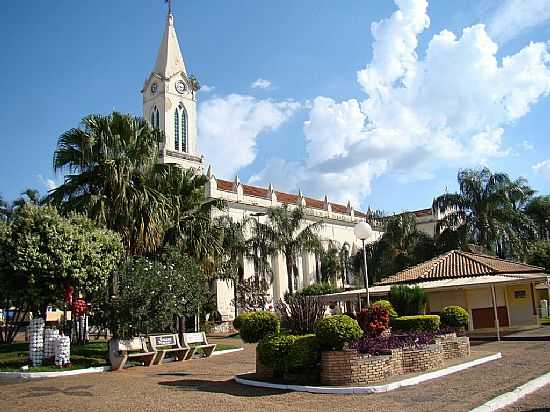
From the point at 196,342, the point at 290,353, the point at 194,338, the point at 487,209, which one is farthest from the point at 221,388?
the point at 487,209

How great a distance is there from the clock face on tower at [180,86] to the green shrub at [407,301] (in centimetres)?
3620

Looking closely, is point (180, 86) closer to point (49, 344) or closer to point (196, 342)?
point (196, 342)

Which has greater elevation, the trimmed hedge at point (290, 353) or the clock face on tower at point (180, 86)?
the clock face on tower at point (180, 86)

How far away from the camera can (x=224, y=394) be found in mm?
10281

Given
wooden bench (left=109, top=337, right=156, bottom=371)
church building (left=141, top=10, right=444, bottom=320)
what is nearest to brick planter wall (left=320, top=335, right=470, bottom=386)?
wooden bench (left=109, top=337, right=156, bottom=371)

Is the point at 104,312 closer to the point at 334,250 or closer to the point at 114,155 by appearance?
the point at 114,155

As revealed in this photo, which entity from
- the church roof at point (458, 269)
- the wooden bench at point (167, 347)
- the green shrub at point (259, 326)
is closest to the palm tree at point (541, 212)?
the church roof at point (458, 269)

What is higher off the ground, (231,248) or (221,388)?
(231,248)

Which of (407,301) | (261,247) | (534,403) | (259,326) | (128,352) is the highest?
(261,247)

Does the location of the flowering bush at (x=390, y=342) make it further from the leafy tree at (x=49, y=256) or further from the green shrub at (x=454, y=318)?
the leafy tree at (x=49, y=256)

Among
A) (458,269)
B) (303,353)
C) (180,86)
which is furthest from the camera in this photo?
(180,86)

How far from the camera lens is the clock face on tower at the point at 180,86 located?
50.2 metres

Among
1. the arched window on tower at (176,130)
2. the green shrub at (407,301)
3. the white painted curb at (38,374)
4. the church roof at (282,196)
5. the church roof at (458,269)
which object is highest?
the arched window on tower at (176,130)

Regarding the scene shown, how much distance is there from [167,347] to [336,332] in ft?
29.1
